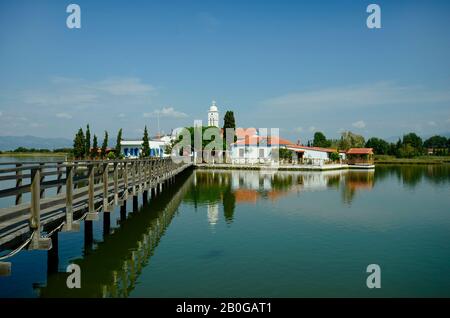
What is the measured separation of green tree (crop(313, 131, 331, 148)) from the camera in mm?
123562

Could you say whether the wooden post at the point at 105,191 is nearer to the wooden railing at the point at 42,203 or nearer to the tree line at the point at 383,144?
the wooden railing at the point at 42,203

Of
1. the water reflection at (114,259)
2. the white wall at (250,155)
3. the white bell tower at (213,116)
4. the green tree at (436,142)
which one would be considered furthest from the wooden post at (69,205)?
the green tree at (436,142)

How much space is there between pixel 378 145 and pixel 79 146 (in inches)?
3684

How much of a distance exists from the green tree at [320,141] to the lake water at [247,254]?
101 m

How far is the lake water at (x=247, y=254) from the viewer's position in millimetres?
10234

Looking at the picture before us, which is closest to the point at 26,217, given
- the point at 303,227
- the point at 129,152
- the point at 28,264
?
the point at 28,264

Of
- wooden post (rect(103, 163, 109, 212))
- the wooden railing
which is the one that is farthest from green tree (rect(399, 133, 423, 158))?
wooden post (rect(103, 163, 109, 212))

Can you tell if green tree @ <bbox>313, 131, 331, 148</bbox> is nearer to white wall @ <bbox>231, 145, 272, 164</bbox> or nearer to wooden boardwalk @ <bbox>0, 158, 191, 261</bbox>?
white wall @ <bbox>231, 145, 272, 164</bbox>

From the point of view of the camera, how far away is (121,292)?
9.84 metres

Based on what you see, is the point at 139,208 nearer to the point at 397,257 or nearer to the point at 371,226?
the point at 371,226

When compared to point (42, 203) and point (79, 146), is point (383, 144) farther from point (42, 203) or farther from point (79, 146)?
point (42, 203)
